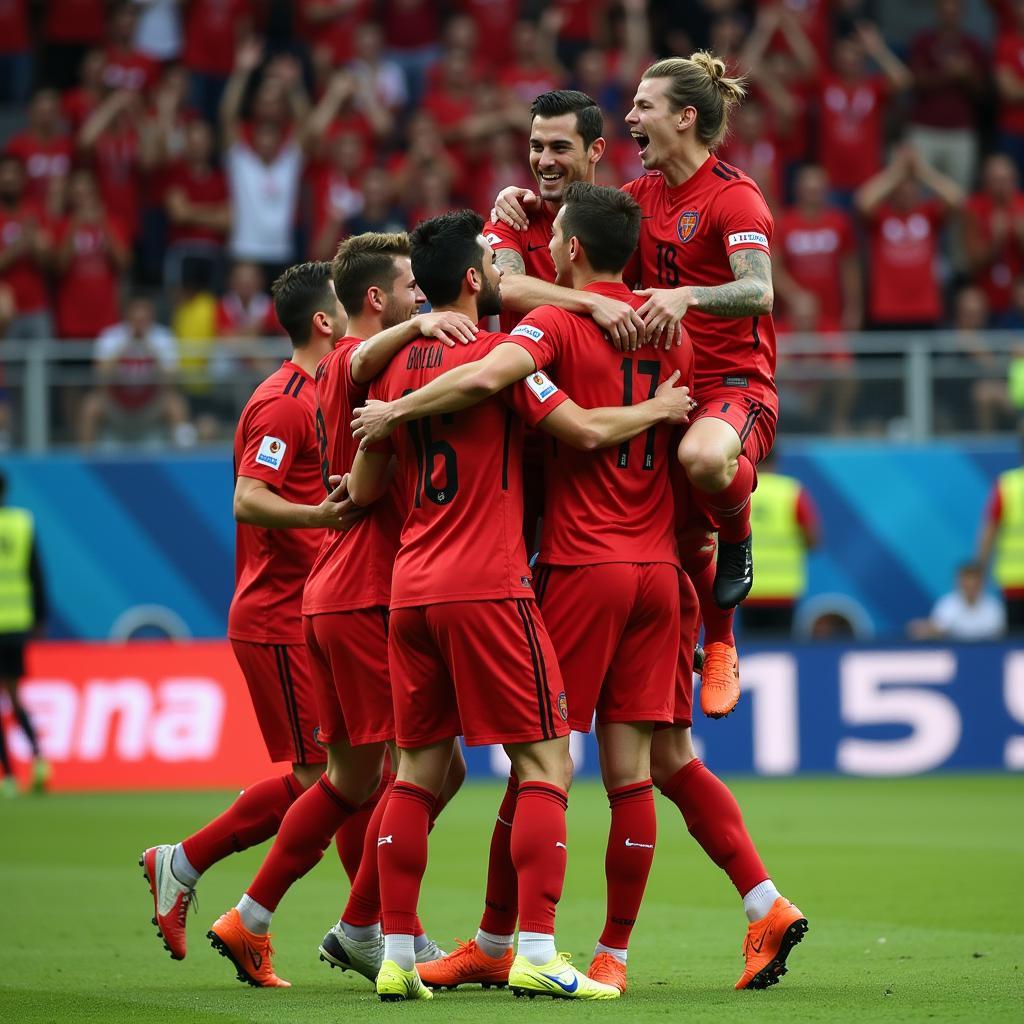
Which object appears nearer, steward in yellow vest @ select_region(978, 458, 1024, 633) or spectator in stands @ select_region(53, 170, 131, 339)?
steward in yellow vest @ select_region(978, 458, 1024, 633)

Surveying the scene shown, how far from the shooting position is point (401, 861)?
20.2 ft

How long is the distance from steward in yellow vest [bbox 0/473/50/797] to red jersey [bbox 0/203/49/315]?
3244 millimetres

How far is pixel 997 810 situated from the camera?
1245 centimetres

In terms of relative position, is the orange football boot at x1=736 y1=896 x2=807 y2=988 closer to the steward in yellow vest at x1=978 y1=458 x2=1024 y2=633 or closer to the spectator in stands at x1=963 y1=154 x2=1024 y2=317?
the steward in yellow vest at x1=978 y1=458 x2=1024 y2=633

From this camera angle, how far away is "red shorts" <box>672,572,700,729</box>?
665cm

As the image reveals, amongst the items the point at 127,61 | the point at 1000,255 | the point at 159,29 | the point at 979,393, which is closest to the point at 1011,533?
the point at 979,393

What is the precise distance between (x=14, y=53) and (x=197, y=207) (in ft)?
11.1

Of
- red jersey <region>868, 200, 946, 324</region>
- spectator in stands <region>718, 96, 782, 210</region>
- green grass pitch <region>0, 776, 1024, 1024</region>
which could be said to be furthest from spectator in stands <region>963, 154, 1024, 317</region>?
green grass pitch <region>0, 776, 1024, 1024</region>

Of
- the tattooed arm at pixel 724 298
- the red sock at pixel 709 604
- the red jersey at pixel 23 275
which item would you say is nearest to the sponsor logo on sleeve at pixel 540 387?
the tattooed arm at pixel 724 298

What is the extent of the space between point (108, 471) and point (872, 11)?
973 centimetres

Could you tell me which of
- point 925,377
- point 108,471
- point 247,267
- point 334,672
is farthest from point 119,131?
point 334,672

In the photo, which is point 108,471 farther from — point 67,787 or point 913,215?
point 913,215

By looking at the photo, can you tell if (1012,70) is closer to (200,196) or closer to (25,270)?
(200,196)

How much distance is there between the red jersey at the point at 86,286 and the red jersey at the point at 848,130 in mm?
6989
